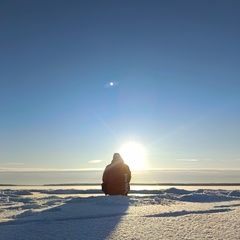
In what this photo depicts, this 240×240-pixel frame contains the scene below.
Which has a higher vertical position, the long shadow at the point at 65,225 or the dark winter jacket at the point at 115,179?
the dark winter jacket at the point at 115,179

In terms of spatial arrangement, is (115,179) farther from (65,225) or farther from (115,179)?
(65,225)

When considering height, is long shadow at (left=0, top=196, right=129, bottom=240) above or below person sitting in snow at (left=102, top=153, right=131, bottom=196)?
below

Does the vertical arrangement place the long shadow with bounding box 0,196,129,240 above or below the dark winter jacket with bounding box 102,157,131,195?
below

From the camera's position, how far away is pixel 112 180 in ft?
39.7

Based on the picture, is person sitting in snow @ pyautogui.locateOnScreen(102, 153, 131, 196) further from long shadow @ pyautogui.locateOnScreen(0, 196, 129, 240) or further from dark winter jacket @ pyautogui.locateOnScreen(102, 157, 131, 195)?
long shadow @ pyautogui.locateOnScreen(0, 196, 129, 240)

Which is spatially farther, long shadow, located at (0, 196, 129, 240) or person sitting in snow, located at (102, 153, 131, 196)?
person sitting in snow, located at (102, 153, 131, 196)

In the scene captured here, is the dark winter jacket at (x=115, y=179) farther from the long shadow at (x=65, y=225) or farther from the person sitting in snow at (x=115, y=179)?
the long shadow at (x=65, y=225)

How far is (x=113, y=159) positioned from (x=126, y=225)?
24.8ft

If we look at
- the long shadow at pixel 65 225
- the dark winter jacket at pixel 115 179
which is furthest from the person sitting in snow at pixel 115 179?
the long shadow at pixel 65 225

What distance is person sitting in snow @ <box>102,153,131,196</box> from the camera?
12109 mm

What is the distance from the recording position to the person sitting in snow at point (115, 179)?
39.7 ft

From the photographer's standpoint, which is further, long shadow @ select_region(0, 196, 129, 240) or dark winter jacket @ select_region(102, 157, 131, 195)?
dark winter jacket @ select_region(102, 157, 131, 195)

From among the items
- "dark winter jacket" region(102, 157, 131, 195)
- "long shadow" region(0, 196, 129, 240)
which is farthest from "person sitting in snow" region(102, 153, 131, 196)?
"long shadow" region(0, 196, 129, 240)

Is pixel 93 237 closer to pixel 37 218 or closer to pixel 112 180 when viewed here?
pixel 37 218
